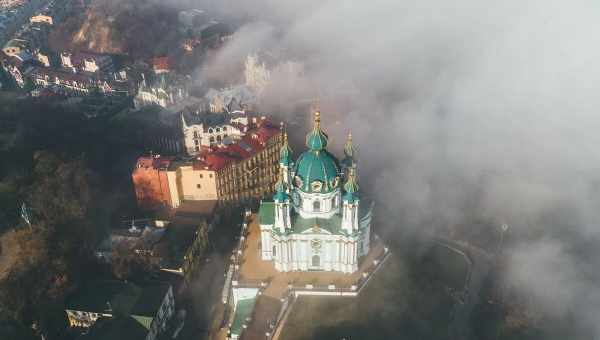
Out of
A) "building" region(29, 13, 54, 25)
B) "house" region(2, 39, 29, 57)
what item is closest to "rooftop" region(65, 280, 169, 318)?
"house" region(2, 39, 29, 57)

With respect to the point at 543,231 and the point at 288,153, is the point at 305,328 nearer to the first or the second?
the point at 288,153

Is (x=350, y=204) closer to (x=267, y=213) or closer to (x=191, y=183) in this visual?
(x=267, y=213)

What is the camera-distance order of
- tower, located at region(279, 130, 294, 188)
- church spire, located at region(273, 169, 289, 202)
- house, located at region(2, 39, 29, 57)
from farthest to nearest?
house, located at region(2, 39, 29, 57)
tower, located at region(279, 130, 294, 188)
church spire, located at region(273, 169, 289, 202)

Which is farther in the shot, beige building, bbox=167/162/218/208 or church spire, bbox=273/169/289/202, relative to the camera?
beige building, bbox=167/162/218/208

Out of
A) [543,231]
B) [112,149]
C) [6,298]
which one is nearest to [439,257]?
[543,231]

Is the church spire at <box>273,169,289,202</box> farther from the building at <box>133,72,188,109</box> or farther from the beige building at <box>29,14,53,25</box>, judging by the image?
the beige building at <box>29,14,53,25</box>

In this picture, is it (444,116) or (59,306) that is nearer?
(59,306)

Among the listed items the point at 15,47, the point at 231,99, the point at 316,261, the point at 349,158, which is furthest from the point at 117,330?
the point at 15,47

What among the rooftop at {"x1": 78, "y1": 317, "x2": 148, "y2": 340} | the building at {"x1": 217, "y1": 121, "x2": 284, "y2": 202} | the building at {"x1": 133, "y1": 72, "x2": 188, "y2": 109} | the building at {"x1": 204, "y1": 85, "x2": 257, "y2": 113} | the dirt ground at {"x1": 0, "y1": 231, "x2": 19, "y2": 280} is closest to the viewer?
the rooftop at {"x1": 78, "y1": 317, "x2": 148, "y2": 340}
